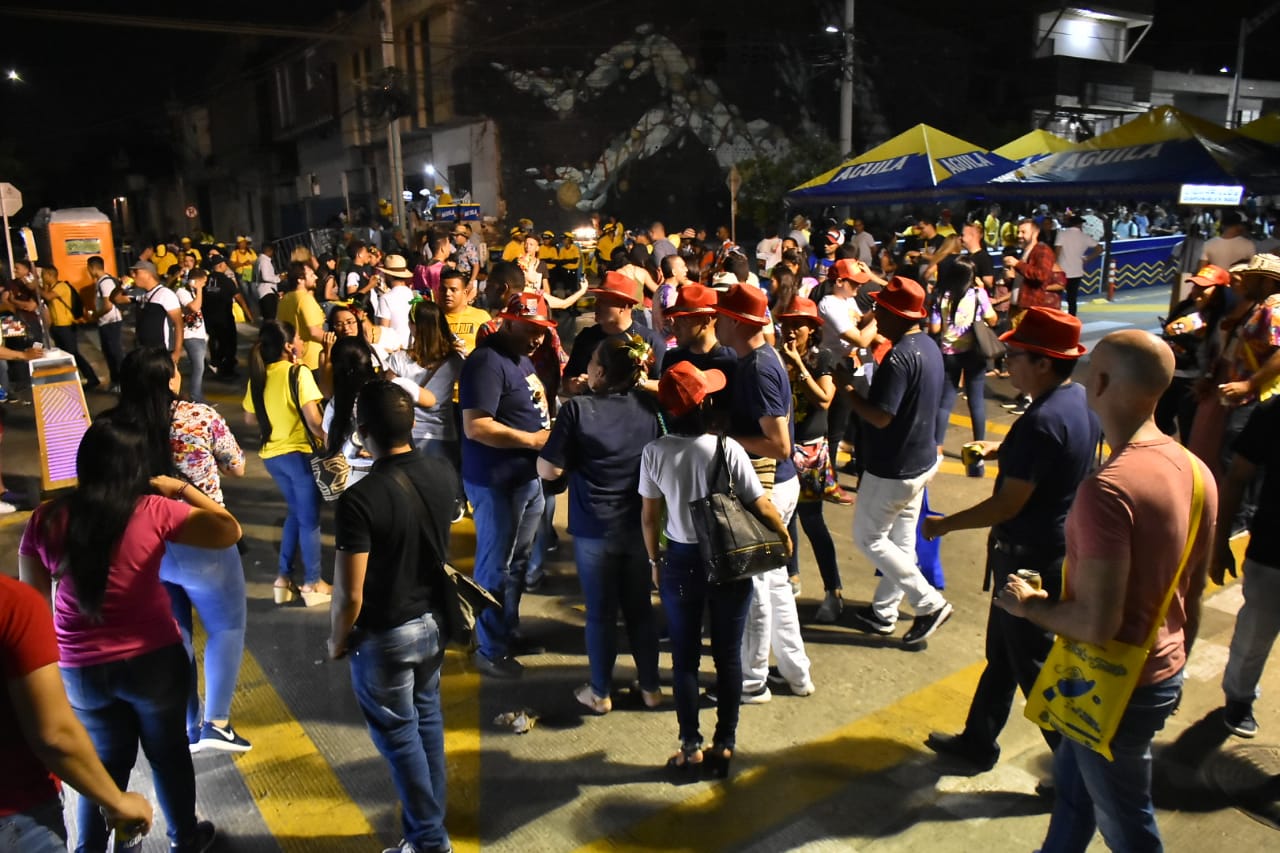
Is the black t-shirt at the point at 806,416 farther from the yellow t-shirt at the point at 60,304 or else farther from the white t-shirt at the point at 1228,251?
the yellow t-shirt at the point at 60,304

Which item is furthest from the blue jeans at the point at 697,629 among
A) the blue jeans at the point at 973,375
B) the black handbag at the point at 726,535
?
the blue jeans at the point at 973,375

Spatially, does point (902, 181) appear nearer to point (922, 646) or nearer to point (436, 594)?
point (922, 646)

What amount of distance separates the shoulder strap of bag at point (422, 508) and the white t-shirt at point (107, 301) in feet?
35.3

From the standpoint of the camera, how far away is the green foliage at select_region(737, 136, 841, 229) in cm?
2775

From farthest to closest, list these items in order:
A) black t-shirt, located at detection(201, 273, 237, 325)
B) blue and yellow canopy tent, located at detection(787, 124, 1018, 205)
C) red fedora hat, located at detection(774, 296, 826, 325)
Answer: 1. blue and yellow canopy tent, located at detection(787, 124, 1018, 205)
2. black t-shirt, located at detection(201, 273, 237, 325)
3. red fedora hat, located at detection(774, 296, 826, 325)

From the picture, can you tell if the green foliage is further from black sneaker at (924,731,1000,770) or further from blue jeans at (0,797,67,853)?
blue jeans at (0,797,67,853)

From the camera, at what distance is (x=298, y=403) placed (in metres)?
5.22

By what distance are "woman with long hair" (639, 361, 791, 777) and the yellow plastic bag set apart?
1.18 meters

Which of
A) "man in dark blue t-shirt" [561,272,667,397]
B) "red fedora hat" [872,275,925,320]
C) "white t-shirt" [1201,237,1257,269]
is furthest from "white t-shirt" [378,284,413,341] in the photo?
"white t-shirt" [1201,237,1257,269]

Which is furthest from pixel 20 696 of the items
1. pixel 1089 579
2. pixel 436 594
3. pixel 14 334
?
pixel 14 334

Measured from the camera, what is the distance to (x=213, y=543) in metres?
3.02

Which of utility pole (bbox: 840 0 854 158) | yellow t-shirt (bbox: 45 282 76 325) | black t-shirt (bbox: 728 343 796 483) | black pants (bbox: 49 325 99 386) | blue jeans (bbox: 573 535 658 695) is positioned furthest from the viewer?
utility pole (bbox: 840 0 854 158)

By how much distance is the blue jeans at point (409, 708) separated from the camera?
301 centimetres

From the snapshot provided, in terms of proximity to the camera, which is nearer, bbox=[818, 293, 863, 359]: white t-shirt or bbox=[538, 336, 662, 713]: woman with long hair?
bbox=[538, 336, 662, 713]: woman with long hair
